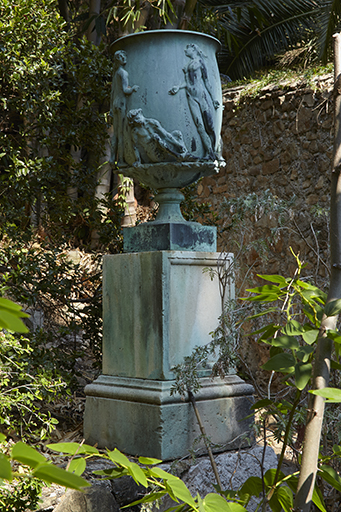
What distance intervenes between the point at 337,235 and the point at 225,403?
1.71m

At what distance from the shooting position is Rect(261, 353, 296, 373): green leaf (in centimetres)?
113

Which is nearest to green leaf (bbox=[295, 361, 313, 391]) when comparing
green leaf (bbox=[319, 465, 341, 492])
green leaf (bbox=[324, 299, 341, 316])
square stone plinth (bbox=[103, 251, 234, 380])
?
green leaf (bbox=[324, 299, 341, 316])

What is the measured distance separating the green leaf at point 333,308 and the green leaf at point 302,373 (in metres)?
0.12

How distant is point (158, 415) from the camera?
2.42 m

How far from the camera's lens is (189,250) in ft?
8.76

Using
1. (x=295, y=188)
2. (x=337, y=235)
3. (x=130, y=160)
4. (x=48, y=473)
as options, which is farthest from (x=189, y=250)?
(x=295, y=188)

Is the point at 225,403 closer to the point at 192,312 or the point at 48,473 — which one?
the point at 192,312

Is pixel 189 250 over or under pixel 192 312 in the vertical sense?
over

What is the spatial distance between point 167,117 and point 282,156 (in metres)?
3.19

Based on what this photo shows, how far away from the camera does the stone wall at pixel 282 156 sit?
5035mm

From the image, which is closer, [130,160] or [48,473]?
[48,473]

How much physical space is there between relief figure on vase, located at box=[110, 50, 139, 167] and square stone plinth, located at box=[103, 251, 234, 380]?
0.57m

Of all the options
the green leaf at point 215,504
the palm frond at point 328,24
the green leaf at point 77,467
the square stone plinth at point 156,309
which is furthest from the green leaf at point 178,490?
the palm frond at point 328,24

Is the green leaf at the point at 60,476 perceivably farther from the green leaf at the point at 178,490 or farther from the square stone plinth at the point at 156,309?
the square stone plinth at the point at 156,309
